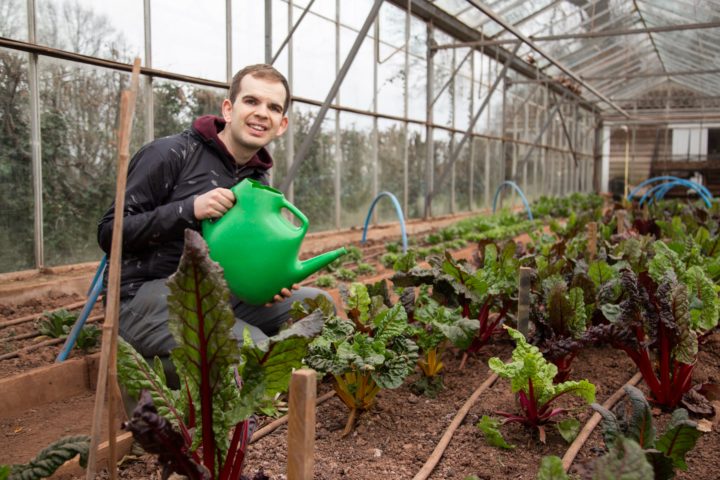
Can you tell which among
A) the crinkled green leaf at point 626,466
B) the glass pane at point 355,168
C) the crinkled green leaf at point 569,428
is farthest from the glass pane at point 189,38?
the crinkled green leaf at point 626,466

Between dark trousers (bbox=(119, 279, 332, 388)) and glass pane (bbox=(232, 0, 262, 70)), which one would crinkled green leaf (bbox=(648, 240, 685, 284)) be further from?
glass pane (bbox=(232, 0, 262, 70))

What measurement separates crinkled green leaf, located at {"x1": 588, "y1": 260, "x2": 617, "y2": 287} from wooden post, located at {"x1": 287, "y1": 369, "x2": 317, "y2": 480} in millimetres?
1996

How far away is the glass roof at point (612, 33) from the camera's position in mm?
10547

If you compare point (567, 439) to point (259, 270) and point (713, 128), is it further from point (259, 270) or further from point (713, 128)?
point (713, 128)

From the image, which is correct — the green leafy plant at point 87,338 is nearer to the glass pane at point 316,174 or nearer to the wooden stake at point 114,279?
the wooden stake at point 114,279

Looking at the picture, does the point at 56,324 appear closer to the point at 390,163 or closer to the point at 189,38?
the point at 189,38

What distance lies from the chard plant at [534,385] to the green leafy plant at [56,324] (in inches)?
84.6

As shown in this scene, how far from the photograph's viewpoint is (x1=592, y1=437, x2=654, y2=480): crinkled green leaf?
108cm

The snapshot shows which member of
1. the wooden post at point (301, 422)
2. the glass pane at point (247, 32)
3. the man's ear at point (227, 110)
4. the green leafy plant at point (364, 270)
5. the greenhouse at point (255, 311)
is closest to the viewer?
the wooden post at point (301, 422)

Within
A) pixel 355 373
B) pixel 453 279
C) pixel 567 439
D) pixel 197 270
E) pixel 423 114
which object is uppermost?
pixel 423 114

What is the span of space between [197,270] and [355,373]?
101 cm

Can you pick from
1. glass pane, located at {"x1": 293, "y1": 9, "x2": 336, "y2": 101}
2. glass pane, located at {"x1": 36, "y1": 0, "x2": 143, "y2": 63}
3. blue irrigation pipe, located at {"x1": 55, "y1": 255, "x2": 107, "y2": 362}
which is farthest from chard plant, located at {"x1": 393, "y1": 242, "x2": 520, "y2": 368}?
glass pane, located at {"x1": 293, "y1": 9, "x2": 336, "y2": 101}

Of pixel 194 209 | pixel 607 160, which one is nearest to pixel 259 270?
pixel 194 209

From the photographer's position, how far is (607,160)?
84.9 ft
